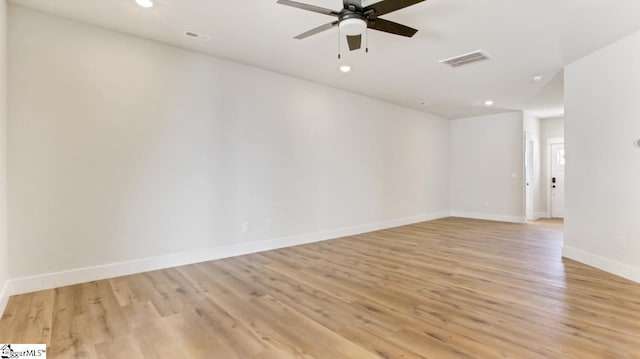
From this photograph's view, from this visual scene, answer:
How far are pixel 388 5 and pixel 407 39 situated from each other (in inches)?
54.3

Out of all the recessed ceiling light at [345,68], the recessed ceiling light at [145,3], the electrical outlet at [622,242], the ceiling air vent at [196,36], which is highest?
the ceiling air vent at [196,36]

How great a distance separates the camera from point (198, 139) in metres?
4.13

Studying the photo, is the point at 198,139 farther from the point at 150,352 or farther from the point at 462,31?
the point at 462,31

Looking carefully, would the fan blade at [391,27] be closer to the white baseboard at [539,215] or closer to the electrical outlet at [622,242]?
the electrical outlet at [622,242]

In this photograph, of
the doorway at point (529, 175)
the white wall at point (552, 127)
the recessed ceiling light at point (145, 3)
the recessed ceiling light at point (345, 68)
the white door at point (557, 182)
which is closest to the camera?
the recessed ceiling light at point (145, 3)

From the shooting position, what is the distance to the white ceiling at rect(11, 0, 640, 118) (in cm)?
299

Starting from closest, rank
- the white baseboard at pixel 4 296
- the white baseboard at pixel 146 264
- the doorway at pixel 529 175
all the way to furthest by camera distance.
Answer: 1. the white baseboard at pixel 4 296
2. the white baseboard at pixel 146 264
3. the doorway at pixel 529 175

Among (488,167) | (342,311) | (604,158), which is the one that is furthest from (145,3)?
(488,167)

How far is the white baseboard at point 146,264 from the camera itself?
306 cm

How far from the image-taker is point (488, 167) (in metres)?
8.12

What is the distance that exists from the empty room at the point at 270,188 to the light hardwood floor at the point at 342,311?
0.02m

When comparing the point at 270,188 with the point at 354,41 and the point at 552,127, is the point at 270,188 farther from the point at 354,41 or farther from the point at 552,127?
the point at 552,127

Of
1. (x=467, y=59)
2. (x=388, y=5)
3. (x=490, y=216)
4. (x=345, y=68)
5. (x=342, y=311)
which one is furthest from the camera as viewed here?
(x=490, y=216)

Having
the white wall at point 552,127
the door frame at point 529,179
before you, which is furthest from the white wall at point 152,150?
the white wall at point 552,127
